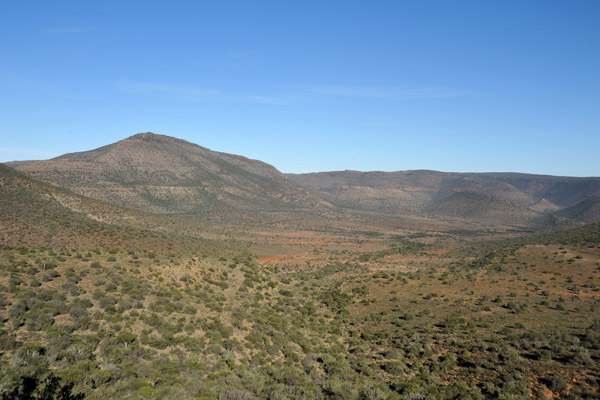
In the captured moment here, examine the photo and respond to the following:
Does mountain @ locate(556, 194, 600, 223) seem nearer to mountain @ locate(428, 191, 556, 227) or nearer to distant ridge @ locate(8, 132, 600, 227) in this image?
distant ridge @ locate(8, 132, 600, 227)

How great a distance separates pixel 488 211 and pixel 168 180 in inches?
5279

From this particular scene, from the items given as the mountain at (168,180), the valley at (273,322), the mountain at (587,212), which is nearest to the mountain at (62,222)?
the valley at (273,322)

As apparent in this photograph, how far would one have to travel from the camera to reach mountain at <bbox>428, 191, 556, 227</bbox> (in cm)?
13662

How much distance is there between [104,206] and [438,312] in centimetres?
5530

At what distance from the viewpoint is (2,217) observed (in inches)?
1357

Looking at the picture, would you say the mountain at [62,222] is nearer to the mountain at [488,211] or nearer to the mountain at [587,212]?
the mountain at [488,211]

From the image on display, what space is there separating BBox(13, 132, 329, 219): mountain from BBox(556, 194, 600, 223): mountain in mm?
99991

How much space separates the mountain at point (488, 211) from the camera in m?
137

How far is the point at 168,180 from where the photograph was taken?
112312 millimetres

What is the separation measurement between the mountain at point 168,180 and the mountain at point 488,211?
2540 inches

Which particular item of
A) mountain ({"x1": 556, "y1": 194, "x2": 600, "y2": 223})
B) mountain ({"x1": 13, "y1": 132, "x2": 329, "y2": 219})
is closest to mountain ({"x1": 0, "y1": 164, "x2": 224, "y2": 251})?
mountain ({"x1": 13, "y1": 132, "x2": 329, "y2": 219})

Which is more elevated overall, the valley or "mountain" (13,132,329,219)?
"mountain" (13,132,329,219)

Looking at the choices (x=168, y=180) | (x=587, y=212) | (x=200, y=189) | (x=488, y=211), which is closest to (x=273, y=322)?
(x=200, y=189)

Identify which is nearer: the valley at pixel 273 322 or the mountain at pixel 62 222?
the valley at pixel 273 322
